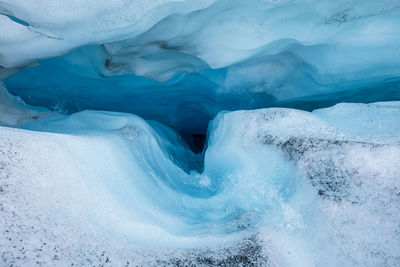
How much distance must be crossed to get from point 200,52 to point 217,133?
1.85 ft

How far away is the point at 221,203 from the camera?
1190 mm

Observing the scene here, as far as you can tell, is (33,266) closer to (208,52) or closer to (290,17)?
(208,52)

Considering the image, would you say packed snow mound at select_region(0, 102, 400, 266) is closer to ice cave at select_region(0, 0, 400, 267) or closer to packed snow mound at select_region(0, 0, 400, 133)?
ice cave at select_region(0, 0, 400, 267)

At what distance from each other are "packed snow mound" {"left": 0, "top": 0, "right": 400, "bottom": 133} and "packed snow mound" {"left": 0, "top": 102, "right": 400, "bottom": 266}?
541 millimetres

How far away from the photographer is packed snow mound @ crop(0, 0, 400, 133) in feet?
4.23

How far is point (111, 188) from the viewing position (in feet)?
3.14

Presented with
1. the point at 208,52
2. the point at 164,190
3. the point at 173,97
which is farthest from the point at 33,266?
the point at 173,97

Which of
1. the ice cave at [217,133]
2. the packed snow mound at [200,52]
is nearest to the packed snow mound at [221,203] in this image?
the ice cave at [217,133]

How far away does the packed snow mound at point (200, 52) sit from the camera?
1.29 meters

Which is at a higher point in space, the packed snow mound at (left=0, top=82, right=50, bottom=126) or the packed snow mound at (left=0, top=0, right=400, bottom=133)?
the packed snow mound at (left=0, top=0, right=400, bottom=133)

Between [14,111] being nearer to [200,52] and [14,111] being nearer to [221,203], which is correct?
[200,52]

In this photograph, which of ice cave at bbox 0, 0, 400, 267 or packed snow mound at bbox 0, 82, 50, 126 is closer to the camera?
ice cave at bbox 0, 0, 400, 267

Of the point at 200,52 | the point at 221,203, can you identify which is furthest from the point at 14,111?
the point at 221,203

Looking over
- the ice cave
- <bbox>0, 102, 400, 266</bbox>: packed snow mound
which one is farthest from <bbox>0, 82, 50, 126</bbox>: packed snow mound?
<bbox>0, 102, 400, 266</bbox>: packed snow mound
